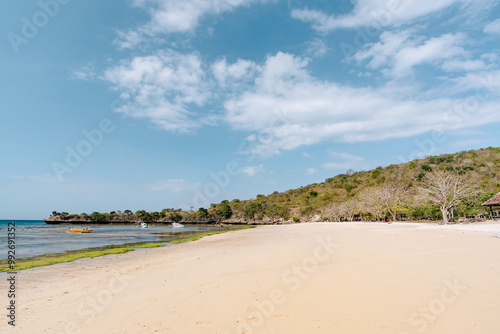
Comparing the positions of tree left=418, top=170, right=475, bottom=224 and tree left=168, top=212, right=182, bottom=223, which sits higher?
tree left=418, top=170, right=475, bottom=224

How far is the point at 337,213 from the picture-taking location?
214ft

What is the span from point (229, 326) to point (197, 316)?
35.1 inches

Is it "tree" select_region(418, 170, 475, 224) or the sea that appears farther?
"tree" select_region(418, 170, 475, 224)

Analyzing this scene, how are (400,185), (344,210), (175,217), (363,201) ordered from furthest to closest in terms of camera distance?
1. (175,217)
2. (400,185)
3. (344,210)
4. (363,201)

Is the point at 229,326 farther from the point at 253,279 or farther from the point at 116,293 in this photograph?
the point at 116,293

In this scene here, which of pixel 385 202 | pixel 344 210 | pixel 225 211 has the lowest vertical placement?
pixel 225 211

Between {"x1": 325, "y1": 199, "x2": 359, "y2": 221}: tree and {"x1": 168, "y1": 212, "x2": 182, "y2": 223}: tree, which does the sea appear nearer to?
{"x1": 325, "y1": 199, "x2": 359, "y2": 221}: tree

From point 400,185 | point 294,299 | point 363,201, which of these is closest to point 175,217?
point 363,201

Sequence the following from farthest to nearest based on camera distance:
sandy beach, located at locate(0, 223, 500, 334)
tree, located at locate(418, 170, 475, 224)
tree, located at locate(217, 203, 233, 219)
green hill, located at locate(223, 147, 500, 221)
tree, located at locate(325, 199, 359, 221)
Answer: tree, located at locate(217, 203, 233, 219), tree, located at locate(325, 199, 359, 221), green hill, located at locate(223, 147, 500, 221), tree, located at locate(418, 170, 475, 224), sandy beach, located at locate(0, 223, 500, 334)

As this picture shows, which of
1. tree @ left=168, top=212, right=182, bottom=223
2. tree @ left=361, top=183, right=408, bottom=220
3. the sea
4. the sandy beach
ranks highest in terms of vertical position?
tree @ left=361, top=183, right=408, bottom=220

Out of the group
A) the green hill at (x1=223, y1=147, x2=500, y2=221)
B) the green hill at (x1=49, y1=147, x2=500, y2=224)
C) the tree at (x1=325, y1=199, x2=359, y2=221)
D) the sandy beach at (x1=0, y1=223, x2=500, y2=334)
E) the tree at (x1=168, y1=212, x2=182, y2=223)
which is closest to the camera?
the sandy beach at (x1=0, y1=223, x2=500, y2=334)

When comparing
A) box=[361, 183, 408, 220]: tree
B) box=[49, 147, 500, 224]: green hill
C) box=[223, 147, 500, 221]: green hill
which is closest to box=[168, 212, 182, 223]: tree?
box=[49, 147, 500, 224]: green hill

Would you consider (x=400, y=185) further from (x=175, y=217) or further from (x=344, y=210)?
(x=175, y=217)

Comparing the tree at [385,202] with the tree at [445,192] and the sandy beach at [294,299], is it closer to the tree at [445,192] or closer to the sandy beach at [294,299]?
the tree at [445,192]
